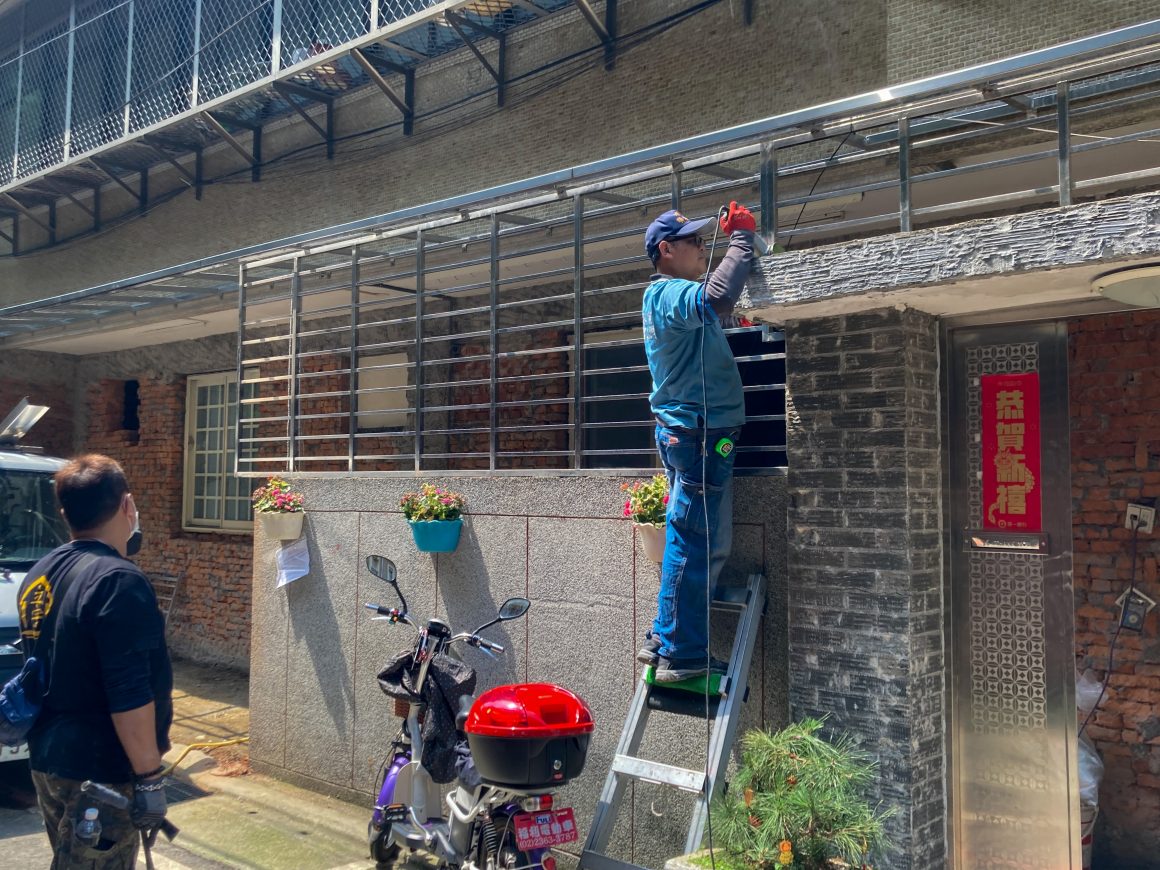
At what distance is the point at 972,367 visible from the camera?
4.36 m

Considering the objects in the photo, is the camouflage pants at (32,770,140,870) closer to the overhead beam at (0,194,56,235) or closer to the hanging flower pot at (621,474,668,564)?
the hanging flower pot at (621,474,668,564)

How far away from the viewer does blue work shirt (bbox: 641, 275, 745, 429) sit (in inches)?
165

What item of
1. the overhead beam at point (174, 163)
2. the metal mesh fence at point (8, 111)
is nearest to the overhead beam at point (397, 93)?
the overhead beam at point (174, 163)

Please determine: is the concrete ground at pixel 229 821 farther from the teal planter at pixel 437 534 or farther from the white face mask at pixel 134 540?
the white face mask at pixel 134 540

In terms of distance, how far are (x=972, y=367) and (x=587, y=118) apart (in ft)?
15.0

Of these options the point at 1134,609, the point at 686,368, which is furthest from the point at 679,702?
the point at 1134,609

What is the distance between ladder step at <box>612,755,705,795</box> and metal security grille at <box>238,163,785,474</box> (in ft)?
4.87

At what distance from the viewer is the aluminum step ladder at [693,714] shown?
4.00m

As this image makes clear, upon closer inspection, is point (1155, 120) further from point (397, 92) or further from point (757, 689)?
point (397, 92)

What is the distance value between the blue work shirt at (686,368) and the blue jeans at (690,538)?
0.24 feet

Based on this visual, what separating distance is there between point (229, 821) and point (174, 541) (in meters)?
5.73

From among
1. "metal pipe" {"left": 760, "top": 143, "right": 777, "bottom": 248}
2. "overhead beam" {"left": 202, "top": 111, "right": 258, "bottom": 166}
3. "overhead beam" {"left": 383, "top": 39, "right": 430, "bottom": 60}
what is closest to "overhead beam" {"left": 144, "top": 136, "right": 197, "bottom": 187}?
"overhead beam" {"left": 202, "top": 111, "right": 258, "bottom": 166}

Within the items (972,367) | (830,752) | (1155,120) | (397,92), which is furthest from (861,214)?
(397,92)

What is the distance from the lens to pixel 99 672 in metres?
3.28
